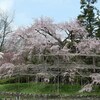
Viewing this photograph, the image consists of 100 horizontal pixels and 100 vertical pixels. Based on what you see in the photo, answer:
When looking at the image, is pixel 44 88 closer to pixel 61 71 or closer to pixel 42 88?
pixel 42 88

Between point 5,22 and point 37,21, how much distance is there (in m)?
24.1

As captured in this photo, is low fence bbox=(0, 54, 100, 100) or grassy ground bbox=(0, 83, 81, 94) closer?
grassy ground bbox=(0, 83, 81, 94)

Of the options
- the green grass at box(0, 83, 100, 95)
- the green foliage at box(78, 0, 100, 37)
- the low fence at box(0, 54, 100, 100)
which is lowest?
the green grass at box(0, 83, 100, 95)

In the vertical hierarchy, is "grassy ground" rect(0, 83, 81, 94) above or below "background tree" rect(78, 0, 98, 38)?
below

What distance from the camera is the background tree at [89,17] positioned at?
2752 cm

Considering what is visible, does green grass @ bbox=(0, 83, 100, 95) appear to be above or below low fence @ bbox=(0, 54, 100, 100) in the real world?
below

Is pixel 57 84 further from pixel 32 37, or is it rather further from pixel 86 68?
pixel 32 37

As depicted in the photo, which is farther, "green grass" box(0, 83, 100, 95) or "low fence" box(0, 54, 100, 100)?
Result: "low fence" box(0, 54, 100, 100)

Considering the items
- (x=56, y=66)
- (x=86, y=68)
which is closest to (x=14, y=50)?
(x=56, y=66)

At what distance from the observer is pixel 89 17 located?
2766 cm

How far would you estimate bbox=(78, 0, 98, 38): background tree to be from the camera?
27.5 metres

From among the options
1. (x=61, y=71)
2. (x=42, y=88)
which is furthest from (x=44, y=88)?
(x=61, y=71)

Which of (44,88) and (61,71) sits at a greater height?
(61,71)

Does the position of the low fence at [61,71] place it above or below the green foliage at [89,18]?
below
